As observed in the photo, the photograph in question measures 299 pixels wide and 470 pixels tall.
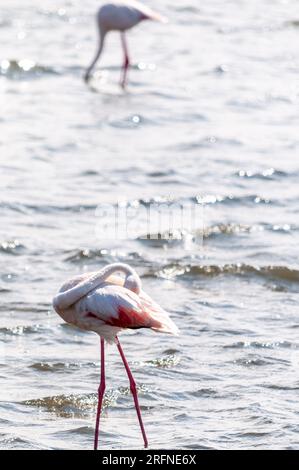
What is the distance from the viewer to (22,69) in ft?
53.3

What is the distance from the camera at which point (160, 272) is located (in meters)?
9.77

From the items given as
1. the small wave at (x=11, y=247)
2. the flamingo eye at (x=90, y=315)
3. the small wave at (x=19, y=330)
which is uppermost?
the flamingo eye at (x=90, y=315)

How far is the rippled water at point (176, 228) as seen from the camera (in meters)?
7.34

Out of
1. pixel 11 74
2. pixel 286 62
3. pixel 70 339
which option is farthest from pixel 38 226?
pixel 286 62

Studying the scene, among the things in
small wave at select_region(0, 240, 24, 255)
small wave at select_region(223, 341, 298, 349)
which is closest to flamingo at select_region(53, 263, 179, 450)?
small wave at select_region(223, 341, 298, 349)

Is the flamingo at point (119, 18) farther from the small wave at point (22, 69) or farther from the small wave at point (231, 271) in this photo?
the small wave at point (231, 271)

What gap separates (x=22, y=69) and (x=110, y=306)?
982 cm

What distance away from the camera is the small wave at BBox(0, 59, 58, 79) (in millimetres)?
16031

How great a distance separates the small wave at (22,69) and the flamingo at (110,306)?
30.6 ft

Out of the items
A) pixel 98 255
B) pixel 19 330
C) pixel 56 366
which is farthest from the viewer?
pixel 98 255

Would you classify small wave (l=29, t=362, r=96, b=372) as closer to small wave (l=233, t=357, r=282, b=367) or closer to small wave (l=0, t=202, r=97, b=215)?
small wave (l=233, t=357, r=282, b=367)

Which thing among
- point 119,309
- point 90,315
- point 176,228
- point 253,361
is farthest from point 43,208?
point 119,309

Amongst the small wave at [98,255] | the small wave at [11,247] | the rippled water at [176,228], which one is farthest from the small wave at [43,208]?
the small wave at [98,255]

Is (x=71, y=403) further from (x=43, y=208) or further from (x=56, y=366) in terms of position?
(x=43, y=208)
